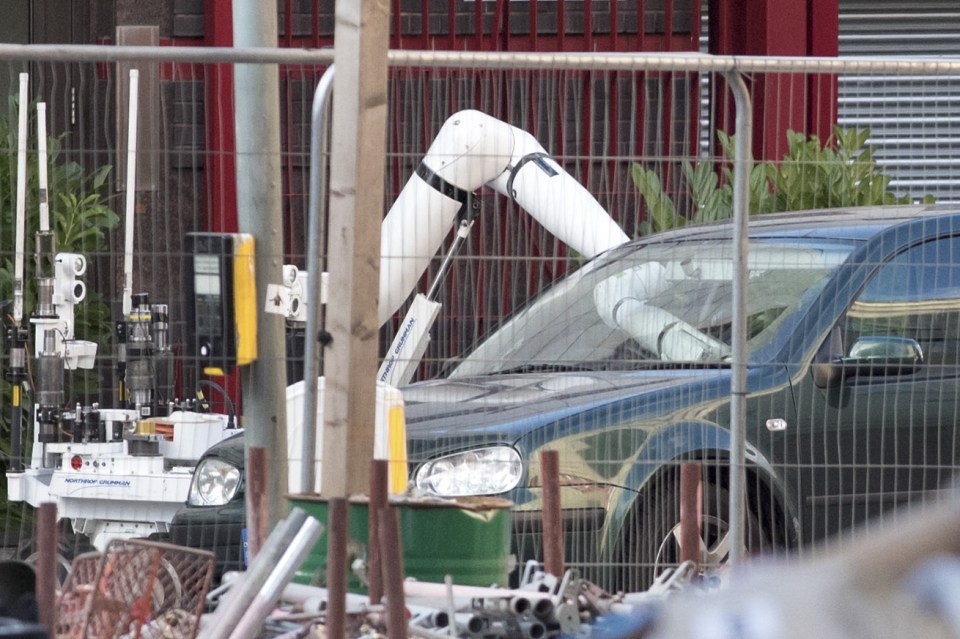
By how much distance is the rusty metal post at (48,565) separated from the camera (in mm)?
4188

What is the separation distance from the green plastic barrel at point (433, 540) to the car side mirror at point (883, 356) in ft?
5.65

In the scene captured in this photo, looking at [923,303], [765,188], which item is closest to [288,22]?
[765,188]

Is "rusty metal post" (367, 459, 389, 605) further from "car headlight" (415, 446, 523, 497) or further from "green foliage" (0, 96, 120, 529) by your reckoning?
"green foliage" (0, 96, 120, 529)

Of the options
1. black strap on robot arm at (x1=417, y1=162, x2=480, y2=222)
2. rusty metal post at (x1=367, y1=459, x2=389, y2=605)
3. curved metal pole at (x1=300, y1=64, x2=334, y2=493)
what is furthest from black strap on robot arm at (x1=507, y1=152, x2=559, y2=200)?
rusty metal post at (x1=367, y1=459, x2=389, y2=605)

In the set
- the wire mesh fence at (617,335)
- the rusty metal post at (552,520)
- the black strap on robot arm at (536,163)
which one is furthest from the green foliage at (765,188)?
the rusty metal post at (552,520)

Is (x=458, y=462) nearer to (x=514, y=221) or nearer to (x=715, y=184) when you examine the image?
(x=514, y=221)

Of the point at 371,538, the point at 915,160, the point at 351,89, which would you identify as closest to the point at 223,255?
the point at 351,89

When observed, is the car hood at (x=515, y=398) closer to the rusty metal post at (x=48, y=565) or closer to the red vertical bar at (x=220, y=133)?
the red vertical bar at (x=220, y=133)

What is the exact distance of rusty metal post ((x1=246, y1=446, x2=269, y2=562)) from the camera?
4691 millimetres

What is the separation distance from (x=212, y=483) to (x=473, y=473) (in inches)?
46.5

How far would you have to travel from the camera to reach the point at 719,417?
5707 millimetres

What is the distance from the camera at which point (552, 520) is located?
4992 millimetres

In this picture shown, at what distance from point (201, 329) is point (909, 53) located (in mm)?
9718

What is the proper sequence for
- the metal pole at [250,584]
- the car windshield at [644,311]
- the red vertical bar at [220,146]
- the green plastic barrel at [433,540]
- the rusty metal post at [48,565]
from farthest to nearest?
the red vertical bar at [220,146] → the car windshield at [644,311] → the green plastic barrel at [433,540] → the metal pole at [250,584] → the rusty metal post at [48,565]
